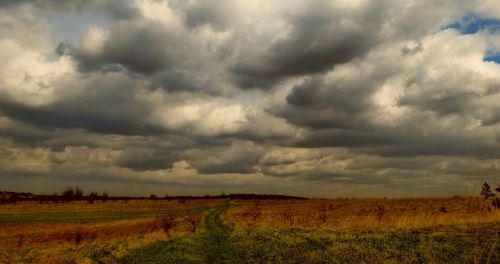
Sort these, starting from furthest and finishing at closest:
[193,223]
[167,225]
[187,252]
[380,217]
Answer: [193,223], [167,225], [380,217], [187,252]

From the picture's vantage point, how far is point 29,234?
3903 cm

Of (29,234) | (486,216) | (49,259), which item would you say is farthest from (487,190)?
(29,234)

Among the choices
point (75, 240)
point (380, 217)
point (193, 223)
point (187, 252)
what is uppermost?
point (380, 217)

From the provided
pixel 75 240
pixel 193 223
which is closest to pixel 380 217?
pixel 193 223

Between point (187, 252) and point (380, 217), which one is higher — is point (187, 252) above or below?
below

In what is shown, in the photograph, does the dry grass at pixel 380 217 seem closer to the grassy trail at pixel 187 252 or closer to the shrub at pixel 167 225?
the shrub at pixel 167 225

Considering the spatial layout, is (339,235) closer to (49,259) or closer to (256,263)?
(256,263)

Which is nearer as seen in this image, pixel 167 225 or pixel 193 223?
pixel 167 225

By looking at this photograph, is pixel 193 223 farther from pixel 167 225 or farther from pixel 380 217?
pixel 380 217

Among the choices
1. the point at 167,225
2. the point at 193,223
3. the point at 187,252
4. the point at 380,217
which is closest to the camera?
the point at 187,252

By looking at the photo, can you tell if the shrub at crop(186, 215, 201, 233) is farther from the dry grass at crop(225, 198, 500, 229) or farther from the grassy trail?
the grassy trail

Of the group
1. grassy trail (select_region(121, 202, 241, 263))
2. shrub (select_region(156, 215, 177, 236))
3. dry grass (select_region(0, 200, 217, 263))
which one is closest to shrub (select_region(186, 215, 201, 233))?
dry grass (select_region(0, 200, 217, 263))

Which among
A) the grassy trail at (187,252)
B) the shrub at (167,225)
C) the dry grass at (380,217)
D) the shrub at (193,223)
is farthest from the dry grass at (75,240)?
the dry grass at (380,217)

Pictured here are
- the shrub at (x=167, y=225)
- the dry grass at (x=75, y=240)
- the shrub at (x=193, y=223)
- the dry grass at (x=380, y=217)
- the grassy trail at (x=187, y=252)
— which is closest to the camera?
the grassy trail at (x=187, y=252)
